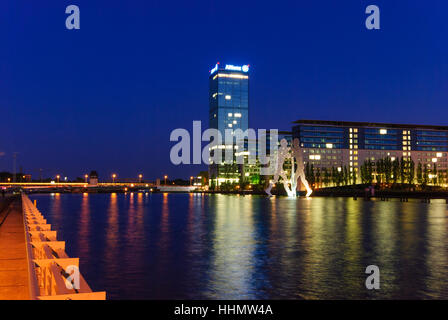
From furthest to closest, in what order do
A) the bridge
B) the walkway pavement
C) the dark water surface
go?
1. the dark water surface
2. the walkway pavement
3. the bridge

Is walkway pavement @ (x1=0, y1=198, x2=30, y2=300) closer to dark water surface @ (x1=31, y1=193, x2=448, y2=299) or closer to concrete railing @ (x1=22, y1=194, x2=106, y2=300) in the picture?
concrete railing @ (x1=22, y1=194, x2=106, y2=300)

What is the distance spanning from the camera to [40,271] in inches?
542

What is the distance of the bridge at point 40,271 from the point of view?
333 inches

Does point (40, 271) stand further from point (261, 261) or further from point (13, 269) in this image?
point (261, 261)

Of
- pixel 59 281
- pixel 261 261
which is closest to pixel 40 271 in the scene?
pixel 59 281

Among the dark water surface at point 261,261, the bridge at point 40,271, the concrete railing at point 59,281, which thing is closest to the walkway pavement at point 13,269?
the bridge at point 40,271

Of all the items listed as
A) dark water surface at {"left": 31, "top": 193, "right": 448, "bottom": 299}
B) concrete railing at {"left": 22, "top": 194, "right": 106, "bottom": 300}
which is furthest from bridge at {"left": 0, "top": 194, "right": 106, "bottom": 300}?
dark water surface at {"left": 31, "top": 193, "right": 448, "bottom": 299}

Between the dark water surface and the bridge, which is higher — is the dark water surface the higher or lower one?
the lower one

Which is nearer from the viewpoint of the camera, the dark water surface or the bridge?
the bridge

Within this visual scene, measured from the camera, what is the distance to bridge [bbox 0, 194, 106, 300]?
27.8ft
